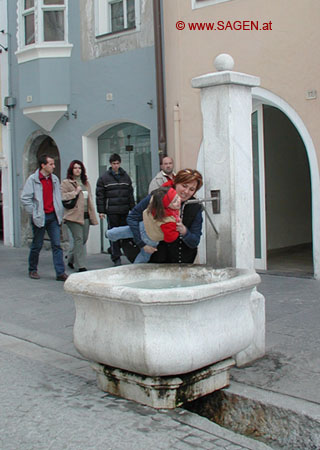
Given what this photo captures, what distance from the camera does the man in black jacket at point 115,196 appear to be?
9.62 m

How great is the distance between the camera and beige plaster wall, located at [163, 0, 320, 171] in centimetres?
Answer: 838

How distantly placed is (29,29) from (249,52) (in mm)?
5966

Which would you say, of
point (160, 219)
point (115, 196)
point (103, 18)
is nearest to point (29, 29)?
point (103, 18)

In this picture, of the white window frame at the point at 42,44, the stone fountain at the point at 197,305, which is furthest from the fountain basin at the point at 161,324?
the white window frame at the point at 42,44

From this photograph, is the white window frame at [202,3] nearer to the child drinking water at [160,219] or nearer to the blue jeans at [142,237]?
the blue jeans at [142,237]

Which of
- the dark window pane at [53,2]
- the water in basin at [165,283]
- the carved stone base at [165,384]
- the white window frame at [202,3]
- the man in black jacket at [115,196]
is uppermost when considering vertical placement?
the dark window pane at [53,2]

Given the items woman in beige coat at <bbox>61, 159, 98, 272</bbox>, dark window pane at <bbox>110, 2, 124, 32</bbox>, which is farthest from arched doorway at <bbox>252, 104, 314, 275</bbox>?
dark window pane at <bbox>110, 2, 124, 32</bbox>

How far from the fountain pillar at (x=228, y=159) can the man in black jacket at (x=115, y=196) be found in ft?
15.6

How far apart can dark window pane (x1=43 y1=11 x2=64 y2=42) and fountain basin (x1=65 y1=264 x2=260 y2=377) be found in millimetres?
9190

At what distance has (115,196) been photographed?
31.6 feet

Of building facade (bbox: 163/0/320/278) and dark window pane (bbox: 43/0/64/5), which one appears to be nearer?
building facade (bbox: 163/0/320/278)

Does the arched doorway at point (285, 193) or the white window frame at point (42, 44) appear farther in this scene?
the white window frame at point (42, 44)

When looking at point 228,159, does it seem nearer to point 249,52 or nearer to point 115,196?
point 249,52

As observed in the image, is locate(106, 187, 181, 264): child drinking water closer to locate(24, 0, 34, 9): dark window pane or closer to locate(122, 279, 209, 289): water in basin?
locate(122, 279, 209, 289): water in basin
